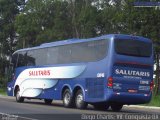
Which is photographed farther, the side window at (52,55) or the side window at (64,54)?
the side window at (52,55)

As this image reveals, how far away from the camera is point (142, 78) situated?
82.6 feet

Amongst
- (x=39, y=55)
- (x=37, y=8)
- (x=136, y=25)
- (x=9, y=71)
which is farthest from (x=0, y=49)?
(x=39, y=55)

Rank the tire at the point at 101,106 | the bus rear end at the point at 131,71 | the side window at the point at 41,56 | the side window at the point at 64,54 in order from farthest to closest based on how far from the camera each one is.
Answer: the side window at the point at 41,56
the side window at the point at 64,54
the tire at the point at 101,106
the bus rear end at the point at 131,71

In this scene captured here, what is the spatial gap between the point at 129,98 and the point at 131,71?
134 centimetres

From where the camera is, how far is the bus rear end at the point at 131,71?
24594mm

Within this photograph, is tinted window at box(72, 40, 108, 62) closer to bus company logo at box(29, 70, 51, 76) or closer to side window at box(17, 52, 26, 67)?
bus company logo at box(29, 70, 51, 76)

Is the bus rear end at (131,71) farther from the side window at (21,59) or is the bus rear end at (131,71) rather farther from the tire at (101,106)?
the side window at (21,59)

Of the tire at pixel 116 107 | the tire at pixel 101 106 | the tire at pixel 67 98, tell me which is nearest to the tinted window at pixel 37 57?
the tire at pixel 67 98

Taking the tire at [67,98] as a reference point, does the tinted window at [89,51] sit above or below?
above

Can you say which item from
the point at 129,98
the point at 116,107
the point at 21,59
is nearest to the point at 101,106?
the point at 116,107

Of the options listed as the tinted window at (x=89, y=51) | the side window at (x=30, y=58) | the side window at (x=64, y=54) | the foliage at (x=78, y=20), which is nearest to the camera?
the tinted window at (x=89, y=51)

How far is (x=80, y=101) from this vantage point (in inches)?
1054

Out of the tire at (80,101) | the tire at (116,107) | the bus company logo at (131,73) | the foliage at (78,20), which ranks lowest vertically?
the tire at (116,107)

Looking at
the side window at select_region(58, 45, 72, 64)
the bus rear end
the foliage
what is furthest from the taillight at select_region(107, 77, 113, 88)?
the foliage
